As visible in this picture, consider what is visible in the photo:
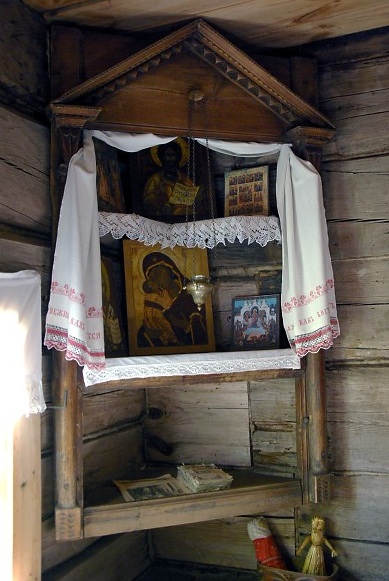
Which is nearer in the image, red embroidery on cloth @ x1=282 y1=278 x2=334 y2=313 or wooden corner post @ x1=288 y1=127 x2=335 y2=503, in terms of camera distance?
red embroidery on cloth @ x1=282 y1=278 x2=334 y2=313

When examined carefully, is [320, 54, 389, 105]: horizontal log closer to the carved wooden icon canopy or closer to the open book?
the carved wooden icon canopy

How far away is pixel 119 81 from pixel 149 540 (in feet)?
5.15

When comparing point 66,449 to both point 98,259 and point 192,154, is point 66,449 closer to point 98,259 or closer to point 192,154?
point 98,259

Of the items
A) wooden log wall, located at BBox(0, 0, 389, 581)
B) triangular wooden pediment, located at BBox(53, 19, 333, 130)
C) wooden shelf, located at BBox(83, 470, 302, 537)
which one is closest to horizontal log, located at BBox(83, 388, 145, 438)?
wooden log wall, located at BBox(0, 0, 389, 581)

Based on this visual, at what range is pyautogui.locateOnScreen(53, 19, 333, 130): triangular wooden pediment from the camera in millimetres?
1645

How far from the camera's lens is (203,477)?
180 cm

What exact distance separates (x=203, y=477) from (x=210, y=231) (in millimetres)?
779

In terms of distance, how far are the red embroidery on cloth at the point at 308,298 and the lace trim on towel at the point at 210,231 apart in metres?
0.22

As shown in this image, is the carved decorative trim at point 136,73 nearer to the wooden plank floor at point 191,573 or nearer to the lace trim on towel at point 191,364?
the lace trim on towel at point 191,364

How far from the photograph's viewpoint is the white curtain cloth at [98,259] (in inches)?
59.9

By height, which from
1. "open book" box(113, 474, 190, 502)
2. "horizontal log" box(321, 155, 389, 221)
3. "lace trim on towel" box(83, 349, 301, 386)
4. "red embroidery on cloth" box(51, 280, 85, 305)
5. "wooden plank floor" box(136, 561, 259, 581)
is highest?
"horizontal log" box(321, 155, 389, 221)

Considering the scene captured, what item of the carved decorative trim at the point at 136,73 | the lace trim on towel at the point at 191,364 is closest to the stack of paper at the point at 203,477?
the lace trim on towel at the point at 191,364

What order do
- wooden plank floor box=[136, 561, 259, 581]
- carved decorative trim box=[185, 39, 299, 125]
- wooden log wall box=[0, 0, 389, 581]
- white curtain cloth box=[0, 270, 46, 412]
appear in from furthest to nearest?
1. wooden plank floor box=[136, 561, 259, 581]
2. wooden log wall box=[0, 0, 389, 581]
3. carved decorative trim box=[185, 39, 299, 125]
4. white curtain cloth box=[0, 270, 46, 412]

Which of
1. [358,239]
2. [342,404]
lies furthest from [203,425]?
[358,239]
